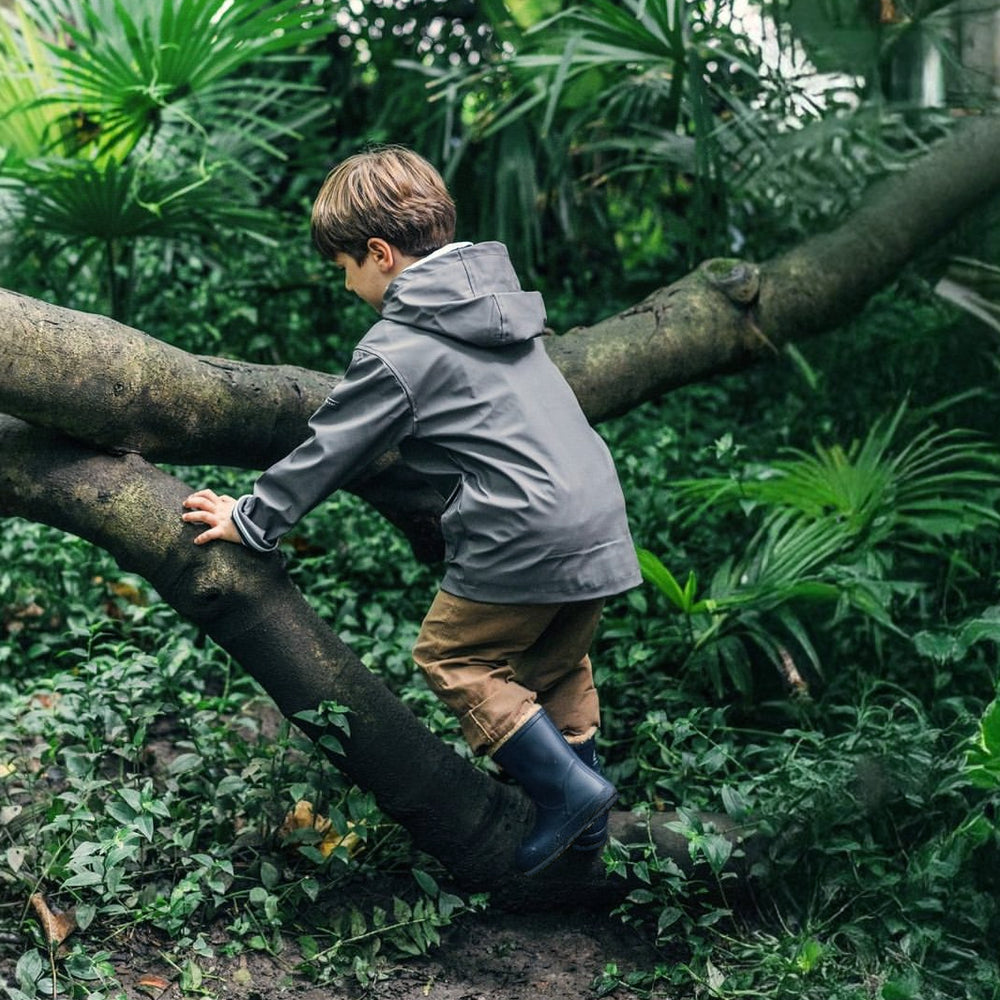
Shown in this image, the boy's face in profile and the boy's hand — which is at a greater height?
the boy's face in profile

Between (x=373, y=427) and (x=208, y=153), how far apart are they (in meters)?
3.24

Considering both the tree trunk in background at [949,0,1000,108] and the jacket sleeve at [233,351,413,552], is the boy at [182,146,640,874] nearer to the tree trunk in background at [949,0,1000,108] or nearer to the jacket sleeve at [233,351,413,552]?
the jacket sleeve at [233,351,413,552]

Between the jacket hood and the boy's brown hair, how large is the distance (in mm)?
86

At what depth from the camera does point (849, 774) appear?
104 inches

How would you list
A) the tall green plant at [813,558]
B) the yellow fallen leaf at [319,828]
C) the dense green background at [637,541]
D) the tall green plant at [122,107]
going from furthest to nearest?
the tall green plant at [122,107]
the tall green plant at [813,558]
the yellow fallen leaf at [319,828]
the dense green background at [637,541]

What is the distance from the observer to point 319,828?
9.13 feet

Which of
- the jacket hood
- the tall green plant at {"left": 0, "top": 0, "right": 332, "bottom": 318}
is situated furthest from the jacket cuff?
the tall green plant at {"left": 0, "top": 0, "right": 332, "bottom": 318}

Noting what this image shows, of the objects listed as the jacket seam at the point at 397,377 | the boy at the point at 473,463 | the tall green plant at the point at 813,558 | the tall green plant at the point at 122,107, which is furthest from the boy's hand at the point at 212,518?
the tall green plant at the point at 122,107

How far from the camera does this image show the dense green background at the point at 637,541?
253 centimetres

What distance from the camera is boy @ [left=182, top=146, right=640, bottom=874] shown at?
2328 mm

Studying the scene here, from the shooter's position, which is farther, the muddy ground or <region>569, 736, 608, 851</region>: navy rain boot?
<region>569, 736, 608, 851</region>: navy rain boot

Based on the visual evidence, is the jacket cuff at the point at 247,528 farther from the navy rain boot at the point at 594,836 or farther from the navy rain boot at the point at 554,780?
the navy rain boot at the point at 594,836

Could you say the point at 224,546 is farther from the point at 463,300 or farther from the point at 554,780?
the point at 554,780

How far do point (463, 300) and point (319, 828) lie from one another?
1212 millimetres
